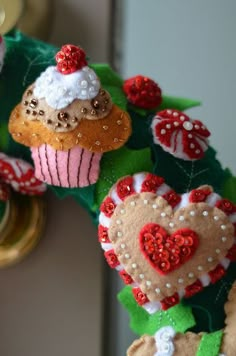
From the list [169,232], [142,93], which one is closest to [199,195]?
[169,232]

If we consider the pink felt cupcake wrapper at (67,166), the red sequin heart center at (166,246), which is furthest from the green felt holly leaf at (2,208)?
the red sequin heart center at (166,246)

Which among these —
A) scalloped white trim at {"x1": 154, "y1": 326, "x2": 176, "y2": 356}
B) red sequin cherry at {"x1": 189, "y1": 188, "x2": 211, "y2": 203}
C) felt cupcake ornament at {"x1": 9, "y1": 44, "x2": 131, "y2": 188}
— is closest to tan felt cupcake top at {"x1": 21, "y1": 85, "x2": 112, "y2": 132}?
felt cupcake ornament at {"x1": 9, "y1": 44, "x2": 131, "y2": 188}

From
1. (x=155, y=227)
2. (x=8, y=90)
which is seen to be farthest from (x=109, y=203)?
(x=8, y=90)

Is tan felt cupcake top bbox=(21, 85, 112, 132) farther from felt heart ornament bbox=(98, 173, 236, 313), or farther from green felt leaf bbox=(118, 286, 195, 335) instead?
green felt leaf bbox=(118, 286, 195, 335)

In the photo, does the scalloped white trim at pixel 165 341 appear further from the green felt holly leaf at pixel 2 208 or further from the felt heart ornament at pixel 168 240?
the green felt holly leaf at pixel 2 208

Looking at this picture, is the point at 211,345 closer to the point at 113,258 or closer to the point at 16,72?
the point at 113,258
